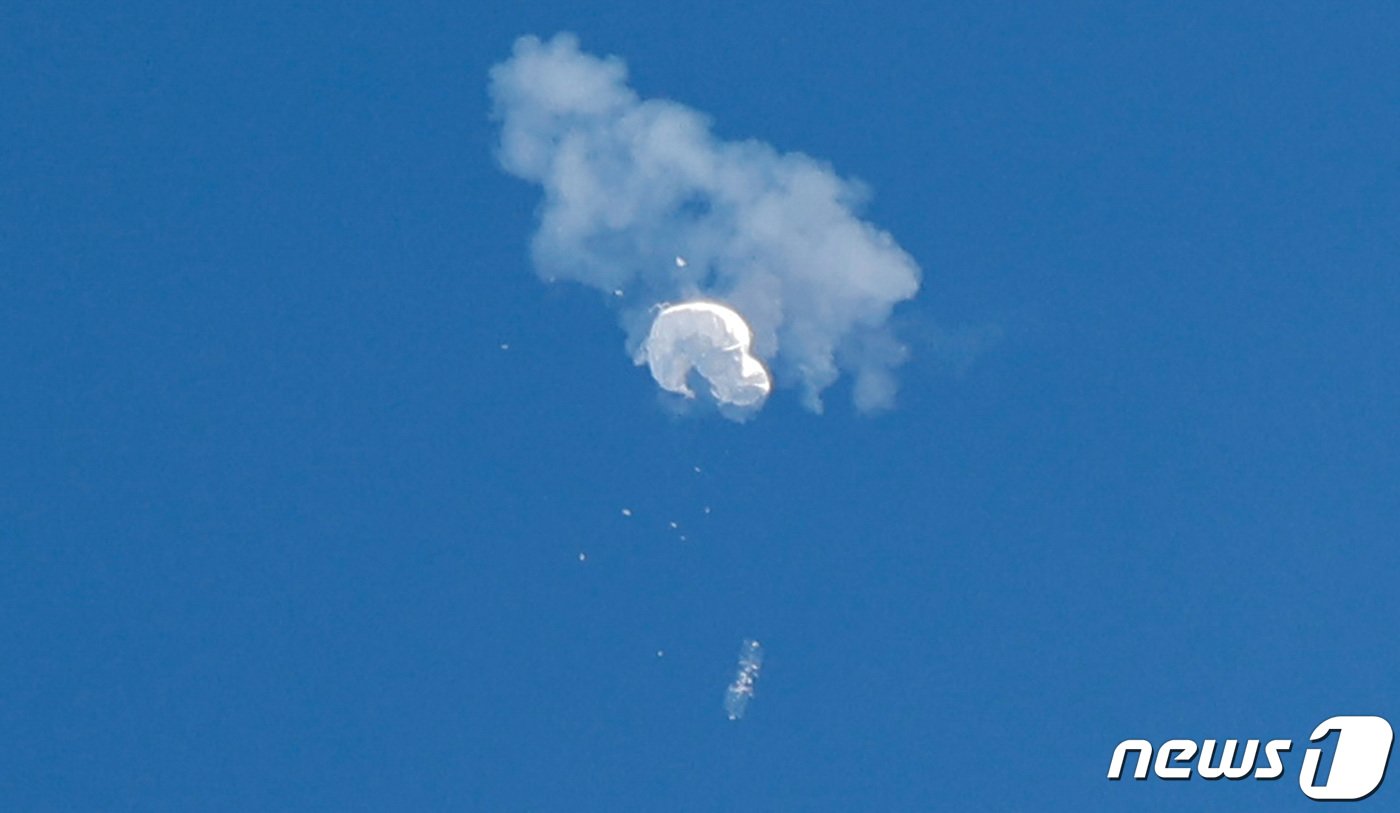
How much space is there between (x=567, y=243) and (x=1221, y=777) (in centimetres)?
1089

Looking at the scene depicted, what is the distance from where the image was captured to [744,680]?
24.2 m

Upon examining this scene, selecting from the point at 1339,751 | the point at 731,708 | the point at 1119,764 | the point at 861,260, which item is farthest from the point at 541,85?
the point at 1339,751

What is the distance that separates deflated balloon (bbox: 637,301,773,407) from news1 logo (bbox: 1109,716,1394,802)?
6.71m

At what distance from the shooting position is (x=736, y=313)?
2400cm

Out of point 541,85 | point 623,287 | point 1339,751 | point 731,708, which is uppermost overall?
point 541,85

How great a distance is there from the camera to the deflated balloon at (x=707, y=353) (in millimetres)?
23828

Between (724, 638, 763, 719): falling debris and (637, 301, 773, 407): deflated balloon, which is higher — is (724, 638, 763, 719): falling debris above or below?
below

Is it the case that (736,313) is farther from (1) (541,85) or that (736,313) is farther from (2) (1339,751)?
(2) (1339,751)

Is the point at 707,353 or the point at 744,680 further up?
the point at 707,353

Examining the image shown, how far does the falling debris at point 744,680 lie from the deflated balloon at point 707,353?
319 centimetres

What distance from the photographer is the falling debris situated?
24.1 metres

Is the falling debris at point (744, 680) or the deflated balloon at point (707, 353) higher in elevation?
the deflated balloon at point (707, 353)

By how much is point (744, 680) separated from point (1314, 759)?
737cm

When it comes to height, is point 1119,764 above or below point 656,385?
below
